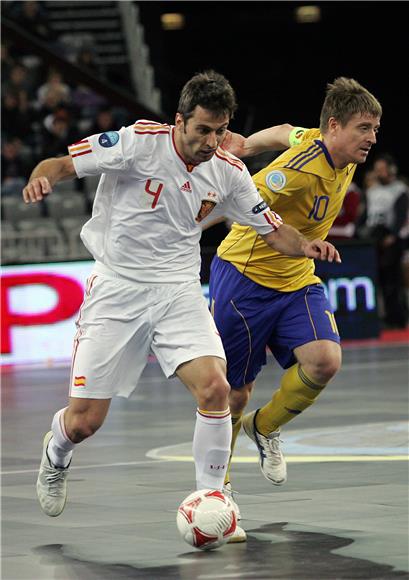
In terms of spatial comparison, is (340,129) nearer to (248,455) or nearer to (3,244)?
(248,455)

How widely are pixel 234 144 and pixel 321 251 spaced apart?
1.32 metres

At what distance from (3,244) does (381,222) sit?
5.26 metres

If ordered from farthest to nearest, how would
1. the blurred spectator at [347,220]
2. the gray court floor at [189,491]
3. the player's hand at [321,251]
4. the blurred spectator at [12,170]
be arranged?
1. the blurred spectator at [12,170]
2. the blurred spectator at [347,220]
3. the player's hand at [321,251]
4. the gray court floor at [189,491]

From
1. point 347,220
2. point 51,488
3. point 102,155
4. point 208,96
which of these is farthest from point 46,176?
point 347,220

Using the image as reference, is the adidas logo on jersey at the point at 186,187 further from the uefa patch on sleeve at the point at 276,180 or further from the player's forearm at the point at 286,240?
the uefa patch on sleeve at the point at 276,180

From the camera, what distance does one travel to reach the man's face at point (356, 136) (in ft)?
26.4

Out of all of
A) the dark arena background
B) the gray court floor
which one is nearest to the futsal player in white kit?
the gray court floor

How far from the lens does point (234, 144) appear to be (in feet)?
27.3

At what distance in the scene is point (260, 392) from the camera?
13.9 metres

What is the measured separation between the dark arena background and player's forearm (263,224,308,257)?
1338mm

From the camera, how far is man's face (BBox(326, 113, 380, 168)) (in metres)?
8.05

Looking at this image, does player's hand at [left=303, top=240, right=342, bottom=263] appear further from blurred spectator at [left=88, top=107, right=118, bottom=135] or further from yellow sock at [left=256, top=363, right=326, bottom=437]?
blurred spectator at [left=88, top=107, right=118, bottom=135]

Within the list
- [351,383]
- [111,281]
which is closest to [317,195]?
[111,281]

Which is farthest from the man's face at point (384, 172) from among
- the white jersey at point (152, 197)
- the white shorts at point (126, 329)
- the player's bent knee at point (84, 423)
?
the player's bent knee at point (84, 423)
